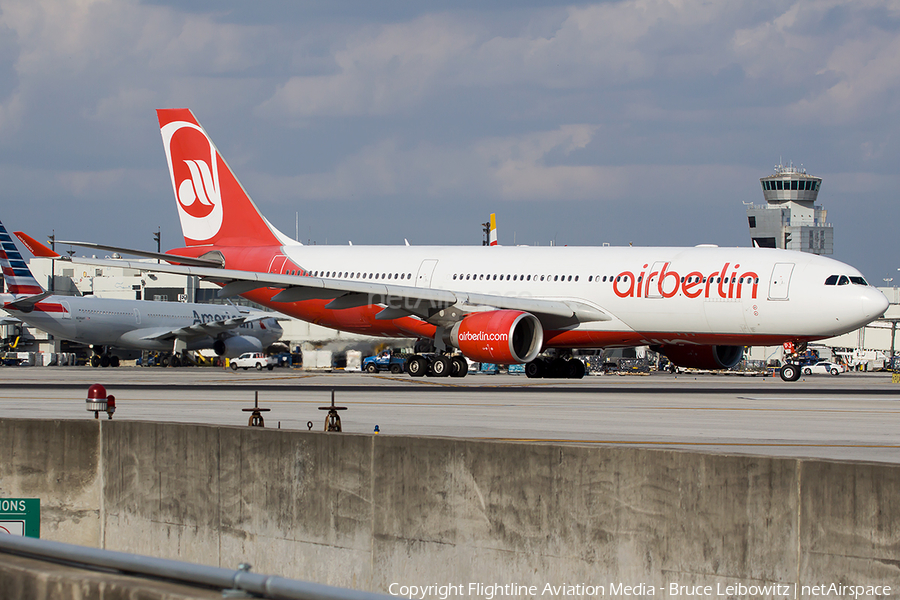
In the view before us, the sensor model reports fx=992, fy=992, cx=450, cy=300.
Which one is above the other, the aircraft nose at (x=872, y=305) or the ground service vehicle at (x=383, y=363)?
the aircraft nose at (x=872, y=305)

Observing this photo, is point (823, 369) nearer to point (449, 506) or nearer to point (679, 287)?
point (679, 287)

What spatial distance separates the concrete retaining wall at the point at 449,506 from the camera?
802 centimetres

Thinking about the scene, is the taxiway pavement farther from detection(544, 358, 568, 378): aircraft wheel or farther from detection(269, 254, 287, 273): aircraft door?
detection(269, 254, 287, 273): aircraft door

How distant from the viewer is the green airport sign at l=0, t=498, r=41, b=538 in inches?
499

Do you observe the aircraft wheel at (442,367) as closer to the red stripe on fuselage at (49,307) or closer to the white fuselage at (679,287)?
the white fuselage at (679,287)

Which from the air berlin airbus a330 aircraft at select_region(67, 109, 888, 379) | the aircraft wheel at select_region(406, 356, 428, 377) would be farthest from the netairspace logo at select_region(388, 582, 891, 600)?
the aircraft wheel at select_region(406, 356, 428, 377)

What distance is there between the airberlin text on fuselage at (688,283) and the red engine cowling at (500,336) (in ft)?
9.58

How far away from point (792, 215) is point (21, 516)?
118 meters

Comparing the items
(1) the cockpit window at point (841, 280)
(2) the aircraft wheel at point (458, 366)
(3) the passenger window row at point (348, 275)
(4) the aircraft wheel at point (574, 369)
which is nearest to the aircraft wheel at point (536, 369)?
(4) the aircraft wheel at point (574, 369)

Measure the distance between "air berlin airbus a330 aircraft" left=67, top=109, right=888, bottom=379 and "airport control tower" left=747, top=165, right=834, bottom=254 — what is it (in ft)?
305

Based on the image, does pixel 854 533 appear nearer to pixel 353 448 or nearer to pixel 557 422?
pixel 353 448

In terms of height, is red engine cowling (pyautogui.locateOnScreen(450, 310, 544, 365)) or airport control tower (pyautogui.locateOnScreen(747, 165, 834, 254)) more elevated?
airport control tower (pyautogui.locateOnScreen(747, 165, 834, 254))

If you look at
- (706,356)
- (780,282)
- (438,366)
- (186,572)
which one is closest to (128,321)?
(438,366)

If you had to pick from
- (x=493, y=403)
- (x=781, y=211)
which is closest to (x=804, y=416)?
(x=493, y=403)
